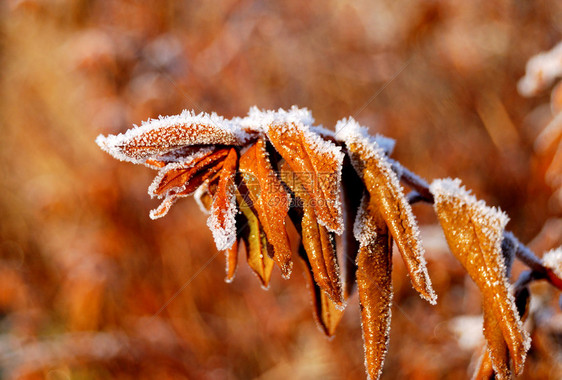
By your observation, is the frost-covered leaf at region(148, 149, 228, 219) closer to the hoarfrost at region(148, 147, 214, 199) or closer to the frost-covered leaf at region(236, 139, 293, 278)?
the hoarfrost at region(148, 147, 214, 199)

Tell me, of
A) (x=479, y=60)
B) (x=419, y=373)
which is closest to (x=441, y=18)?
(x=479, y=60)

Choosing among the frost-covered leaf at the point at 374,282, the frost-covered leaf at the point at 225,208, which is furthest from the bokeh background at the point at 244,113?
the frost-covered leaf at the point at 225,208

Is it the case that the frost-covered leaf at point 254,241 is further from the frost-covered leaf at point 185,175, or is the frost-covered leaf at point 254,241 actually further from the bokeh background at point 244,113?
the bokeh background at point 244,113

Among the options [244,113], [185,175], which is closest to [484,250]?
[185,175]

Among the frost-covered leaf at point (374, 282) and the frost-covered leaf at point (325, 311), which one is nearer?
the frost-covered leaf at point (374, 282)

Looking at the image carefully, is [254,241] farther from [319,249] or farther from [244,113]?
[244,113]
